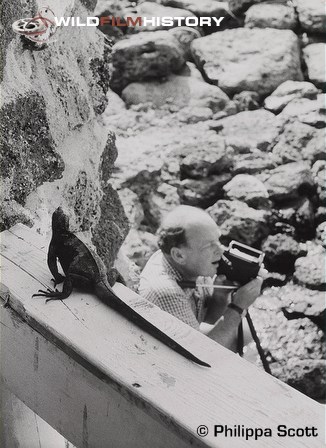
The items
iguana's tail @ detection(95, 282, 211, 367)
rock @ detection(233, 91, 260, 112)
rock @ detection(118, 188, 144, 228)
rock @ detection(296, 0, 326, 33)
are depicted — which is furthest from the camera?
rock @ detection(233, 91, 260, 112)

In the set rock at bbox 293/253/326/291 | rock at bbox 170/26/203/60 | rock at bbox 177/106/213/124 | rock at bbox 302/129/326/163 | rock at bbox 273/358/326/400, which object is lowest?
rock at bbox 273/358/326/400

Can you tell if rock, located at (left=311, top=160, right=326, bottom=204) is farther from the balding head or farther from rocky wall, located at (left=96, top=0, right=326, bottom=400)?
the balding head

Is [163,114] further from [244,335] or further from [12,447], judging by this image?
[12,447]

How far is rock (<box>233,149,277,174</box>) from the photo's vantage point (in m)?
4.56

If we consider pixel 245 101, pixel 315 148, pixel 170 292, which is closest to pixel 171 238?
pixel 170 292

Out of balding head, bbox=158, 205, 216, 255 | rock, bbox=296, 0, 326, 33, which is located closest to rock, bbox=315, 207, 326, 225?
rock, bbox=296, 0, 326, 33

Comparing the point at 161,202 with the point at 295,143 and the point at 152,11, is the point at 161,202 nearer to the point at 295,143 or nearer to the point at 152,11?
the point at 295,143

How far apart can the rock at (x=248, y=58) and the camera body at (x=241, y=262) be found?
2.58m

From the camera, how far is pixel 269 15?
4613 millimetres

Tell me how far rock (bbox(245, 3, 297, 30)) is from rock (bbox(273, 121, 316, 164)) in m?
Answer: 0.74

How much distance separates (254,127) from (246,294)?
2564mm

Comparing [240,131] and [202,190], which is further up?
[240,131]

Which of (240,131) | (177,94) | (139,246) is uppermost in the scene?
(177,94)

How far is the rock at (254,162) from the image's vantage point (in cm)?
456
